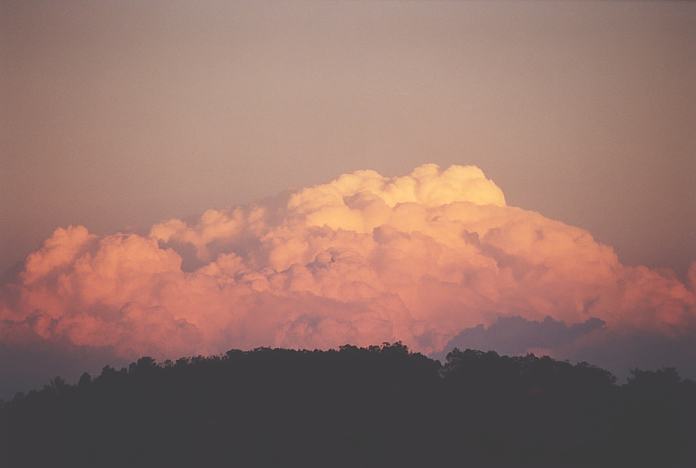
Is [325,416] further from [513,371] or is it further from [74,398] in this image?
[74,398]

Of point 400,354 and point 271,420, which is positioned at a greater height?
point 400,354

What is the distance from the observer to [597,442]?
6769 centimetres

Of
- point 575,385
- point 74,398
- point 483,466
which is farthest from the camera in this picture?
point 74,398

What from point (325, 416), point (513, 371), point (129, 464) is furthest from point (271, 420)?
point (513, 371)

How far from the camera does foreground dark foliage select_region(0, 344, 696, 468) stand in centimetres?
6831

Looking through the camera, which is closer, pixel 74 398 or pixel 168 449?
pixel 168 449

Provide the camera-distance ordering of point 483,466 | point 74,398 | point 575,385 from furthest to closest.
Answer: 1. point 74,398
2. point 575,385
3. point 483,466

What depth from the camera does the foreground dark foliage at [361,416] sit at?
68.3 meters

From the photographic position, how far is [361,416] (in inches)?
2808

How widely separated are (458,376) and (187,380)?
48.8ft

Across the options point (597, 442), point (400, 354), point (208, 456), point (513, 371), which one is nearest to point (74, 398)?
point (208, 456)

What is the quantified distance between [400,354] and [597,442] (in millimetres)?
14822

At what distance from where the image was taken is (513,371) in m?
75.8

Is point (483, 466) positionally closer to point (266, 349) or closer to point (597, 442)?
point (597, 442)
